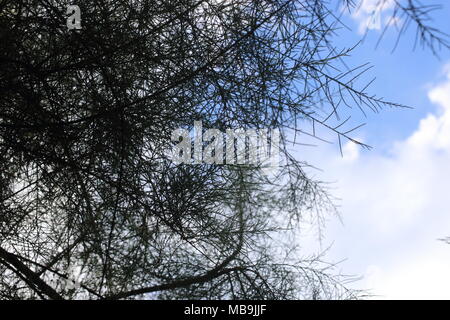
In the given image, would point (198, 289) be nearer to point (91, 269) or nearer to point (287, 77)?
point (91, 269)

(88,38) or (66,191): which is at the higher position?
(88,38)

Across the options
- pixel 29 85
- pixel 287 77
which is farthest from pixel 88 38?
pixel 287 77

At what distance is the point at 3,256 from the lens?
1.72m

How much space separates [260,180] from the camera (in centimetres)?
208

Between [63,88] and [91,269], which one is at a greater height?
[63,88]

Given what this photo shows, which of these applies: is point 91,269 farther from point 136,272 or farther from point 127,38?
point 127,38

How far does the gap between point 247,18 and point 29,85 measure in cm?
84

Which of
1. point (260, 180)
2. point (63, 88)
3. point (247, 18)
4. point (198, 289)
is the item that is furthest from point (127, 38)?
point (198, 289)

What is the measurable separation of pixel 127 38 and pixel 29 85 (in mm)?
380

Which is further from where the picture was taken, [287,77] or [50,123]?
[287,77]
